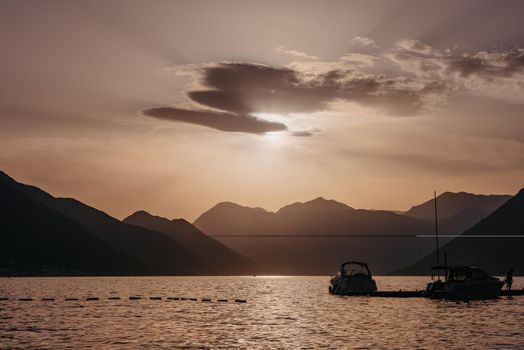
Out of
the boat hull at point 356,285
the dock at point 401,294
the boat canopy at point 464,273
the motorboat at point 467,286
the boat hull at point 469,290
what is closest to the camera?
the boat hull at point 469,290

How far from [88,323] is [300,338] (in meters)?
30.3

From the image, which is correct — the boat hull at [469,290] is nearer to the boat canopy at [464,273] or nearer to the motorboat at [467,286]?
the motorboat at [467,286]

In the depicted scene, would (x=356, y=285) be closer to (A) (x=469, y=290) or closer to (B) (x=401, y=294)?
(B) (x=401, y=294)

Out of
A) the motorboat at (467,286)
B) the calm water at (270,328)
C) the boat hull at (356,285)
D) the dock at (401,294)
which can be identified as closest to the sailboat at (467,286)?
the motorboat at (467,286)

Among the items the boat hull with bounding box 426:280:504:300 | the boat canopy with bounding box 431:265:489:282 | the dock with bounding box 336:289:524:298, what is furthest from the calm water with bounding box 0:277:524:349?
the dock with bounding box 336:289:524:298

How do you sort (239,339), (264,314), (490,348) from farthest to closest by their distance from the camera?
(264,314)
(239,339)
(490,348)

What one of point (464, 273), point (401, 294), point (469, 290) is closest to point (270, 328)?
point (469, 290)

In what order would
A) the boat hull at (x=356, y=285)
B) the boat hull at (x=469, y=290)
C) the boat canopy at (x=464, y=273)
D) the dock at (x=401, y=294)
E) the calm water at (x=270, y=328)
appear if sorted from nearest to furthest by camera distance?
the calm water at (x=270, y=328)
the boat hull at (x=469, y=290)
the boat canopy at (x=464, y=273)
the dock at (x=401, y=294)
the boat hull at (x=356, y=285)

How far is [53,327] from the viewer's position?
76938 mm

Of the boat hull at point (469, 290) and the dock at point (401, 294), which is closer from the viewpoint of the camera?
the boat hull at point (469, 290)

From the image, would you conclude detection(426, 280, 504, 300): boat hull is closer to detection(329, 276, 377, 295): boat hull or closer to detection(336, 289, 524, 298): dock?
detection(336, 289, 524, 298): dock

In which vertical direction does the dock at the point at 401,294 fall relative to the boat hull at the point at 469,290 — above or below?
below

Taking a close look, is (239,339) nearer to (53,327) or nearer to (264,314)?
(53,327)

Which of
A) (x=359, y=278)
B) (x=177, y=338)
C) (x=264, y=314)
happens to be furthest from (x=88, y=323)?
(x=359, y=278)
